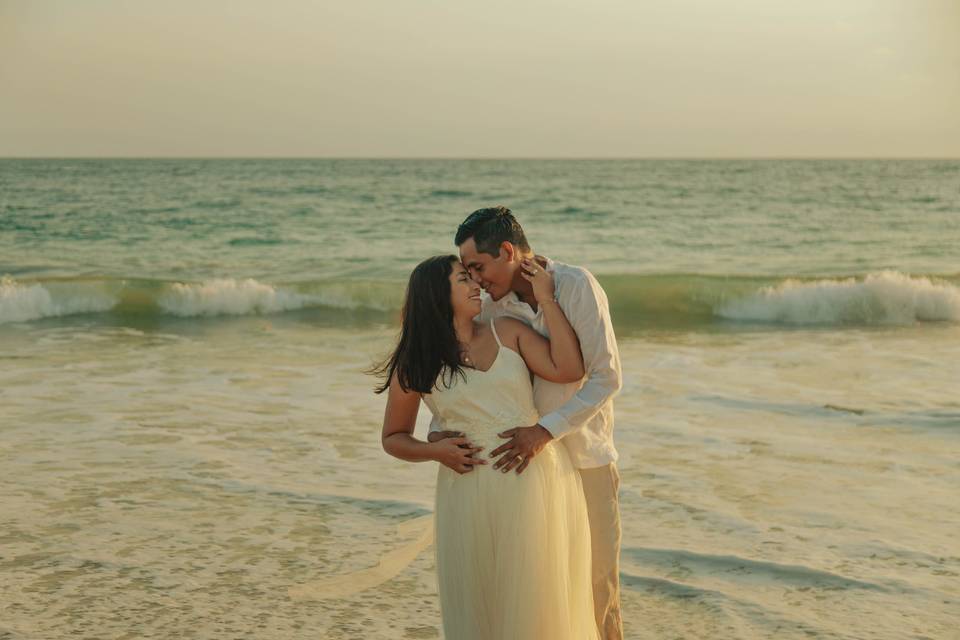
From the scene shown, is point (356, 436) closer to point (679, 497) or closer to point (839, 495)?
point (679, 497)

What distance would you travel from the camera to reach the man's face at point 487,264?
3.55m

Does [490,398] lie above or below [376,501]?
above

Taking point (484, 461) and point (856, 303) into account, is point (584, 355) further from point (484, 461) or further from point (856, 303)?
point (856, 303)

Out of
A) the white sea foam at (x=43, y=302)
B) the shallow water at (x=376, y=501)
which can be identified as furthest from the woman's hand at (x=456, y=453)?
the white sea foam at (x=43, y=302)

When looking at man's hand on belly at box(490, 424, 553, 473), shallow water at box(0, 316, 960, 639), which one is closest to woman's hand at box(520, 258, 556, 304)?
man's hand on belly at box(490, 424, 553, 473)

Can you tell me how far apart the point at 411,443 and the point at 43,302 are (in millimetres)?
13912

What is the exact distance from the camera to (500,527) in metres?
3.43

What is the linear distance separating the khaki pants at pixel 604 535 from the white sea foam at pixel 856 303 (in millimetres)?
11887

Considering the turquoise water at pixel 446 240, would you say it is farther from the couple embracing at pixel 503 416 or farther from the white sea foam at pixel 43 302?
the couple embracing at pixel 503 416

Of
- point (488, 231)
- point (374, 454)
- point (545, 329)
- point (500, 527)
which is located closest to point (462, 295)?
point (488, 231)

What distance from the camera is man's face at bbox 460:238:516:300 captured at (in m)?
3.55

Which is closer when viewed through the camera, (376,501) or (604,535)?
(604,535)

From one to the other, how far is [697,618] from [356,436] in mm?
3784

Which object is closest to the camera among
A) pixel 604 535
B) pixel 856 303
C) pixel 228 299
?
pixel 604 535
